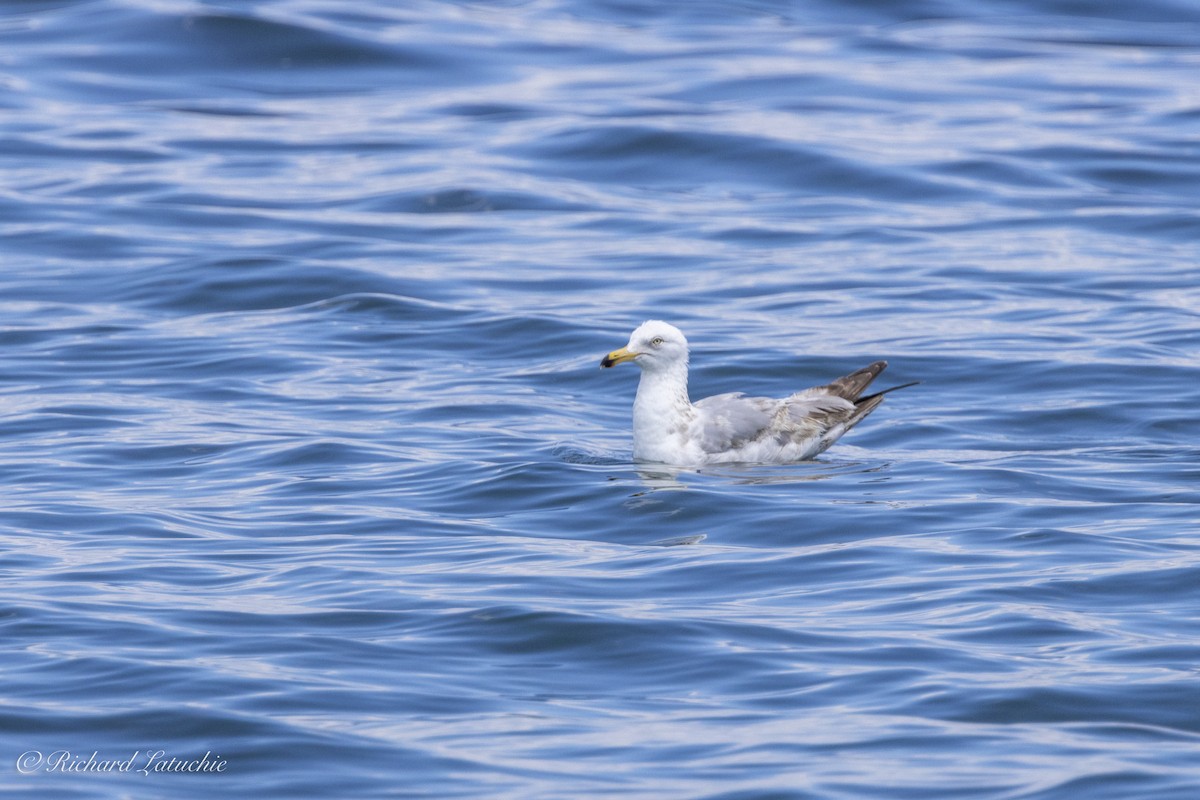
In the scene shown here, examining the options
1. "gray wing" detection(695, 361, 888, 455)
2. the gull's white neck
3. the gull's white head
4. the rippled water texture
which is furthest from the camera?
the gull's white head

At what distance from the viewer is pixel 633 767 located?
25.2 feet

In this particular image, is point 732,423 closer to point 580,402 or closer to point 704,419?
point 704,419

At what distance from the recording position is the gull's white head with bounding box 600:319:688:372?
1312 cm

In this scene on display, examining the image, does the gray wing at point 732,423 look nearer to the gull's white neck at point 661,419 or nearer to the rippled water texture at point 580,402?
the gull's white neck at point 661,419

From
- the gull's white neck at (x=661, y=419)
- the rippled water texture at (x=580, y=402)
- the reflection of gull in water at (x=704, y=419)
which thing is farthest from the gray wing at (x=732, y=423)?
the rippled water texture at (x=580, y=402)

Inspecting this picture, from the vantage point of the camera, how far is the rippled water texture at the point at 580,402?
8.12 metres

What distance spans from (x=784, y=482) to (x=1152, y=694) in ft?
14.2

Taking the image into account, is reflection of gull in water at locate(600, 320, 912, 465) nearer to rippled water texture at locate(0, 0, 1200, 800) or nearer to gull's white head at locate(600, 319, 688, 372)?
gull's white head at locate(600, 319, 688, 372)

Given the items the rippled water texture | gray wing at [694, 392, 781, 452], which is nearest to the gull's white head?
gray wing at [694, 392, 781, 452]

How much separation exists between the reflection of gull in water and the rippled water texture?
9.1 inches

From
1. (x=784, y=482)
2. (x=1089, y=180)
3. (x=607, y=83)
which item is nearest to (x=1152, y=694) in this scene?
(x=784, y=482)

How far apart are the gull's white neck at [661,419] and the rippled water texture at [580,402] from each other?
188 mm

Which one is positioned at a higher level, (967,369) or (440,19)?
(440,19)

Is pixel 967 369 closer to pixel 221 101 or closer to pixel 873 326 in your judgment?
pixel 873 326
